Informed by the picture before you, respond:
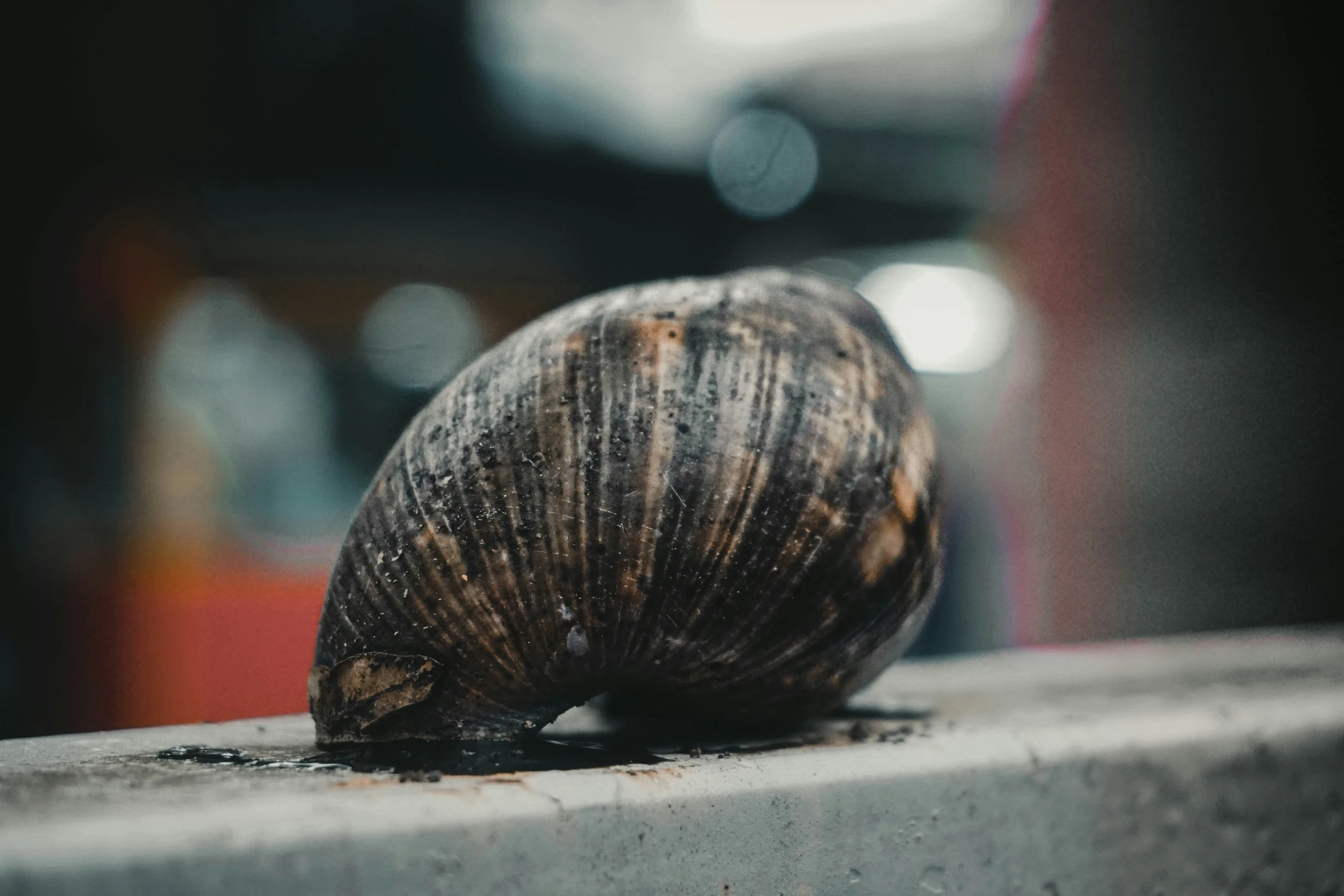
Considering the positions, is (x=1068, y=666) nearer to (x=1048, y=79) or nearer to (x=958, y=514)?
(x=958, y=514)

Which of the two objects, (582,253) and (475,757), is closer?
(475,757)

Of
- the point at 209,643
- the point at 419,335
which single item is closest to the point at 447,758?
the point at 209,643

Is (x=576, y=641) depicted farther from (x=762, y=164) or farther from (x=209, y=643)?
(x=762, y=164)

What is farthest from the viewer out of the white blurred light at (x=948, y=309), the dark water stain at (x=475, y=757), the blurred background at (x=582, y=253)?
the white blurred light at (x=948, y=309)

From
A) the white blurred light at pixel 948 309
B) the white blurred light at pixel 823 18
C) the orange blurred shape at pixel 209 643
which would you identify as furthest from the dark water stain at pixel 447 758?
the white blurred light at pixel 948 309

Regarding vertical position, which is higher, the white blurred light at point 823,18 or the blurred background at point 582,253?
the white blurred light at point 823,18

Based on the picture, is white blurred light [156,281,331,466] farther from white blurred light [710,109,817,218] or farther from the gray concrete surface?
the gray concrete surface

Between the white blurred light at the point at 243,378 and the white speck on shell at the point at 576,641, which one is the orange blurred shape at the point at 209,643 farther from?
the white speck on shell at the point at 576,641
